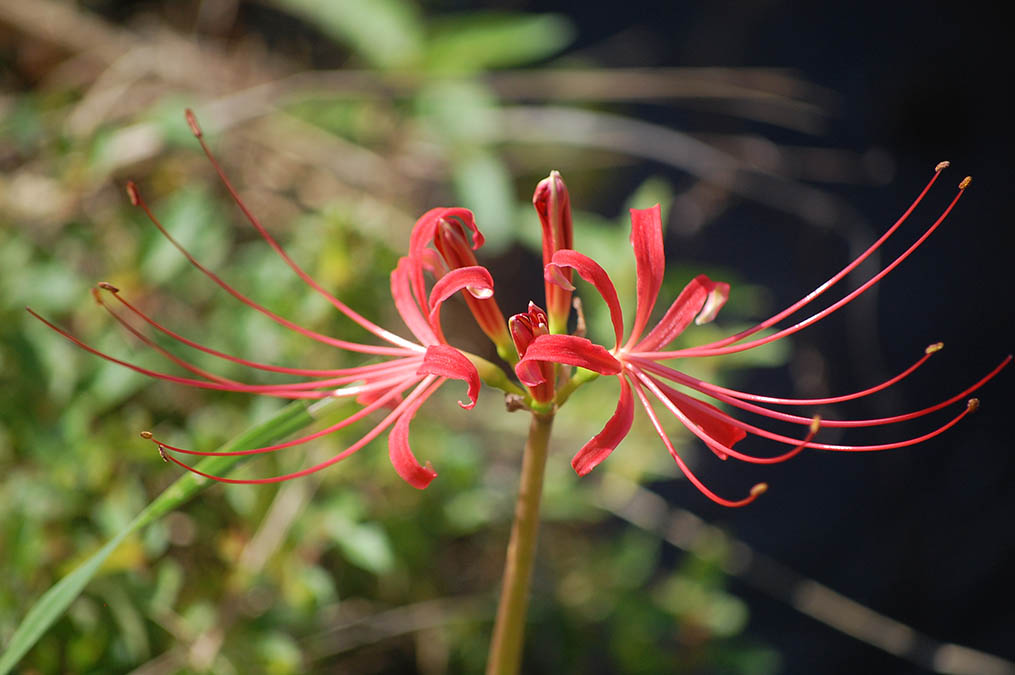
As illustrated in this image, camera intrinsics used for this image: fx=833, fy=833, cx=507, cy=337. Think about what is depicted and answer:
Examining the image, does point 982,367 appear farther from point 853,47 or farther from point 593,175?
point 593,175

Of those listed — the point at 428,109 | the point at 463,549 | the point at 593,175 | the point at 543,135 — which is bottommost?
the point at 463,549

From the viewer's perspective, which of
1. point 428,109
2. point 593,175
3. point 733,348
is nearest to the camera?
point 733,348

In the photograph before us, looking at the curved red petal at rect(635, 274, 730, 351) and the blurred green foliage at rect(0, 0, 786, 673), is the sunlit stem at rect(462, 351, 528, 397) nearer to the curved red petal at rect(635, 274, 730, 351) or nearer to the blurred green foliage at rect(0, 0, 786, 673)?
the curved red petal at rect(635, 274, 730, 351)

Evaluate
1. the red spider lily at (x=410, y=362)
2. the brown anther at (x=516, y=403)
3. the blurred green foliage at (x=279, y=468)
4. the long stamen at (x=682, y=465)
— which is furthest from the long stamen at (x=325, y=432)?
the blurred green foliage at (x=279, y=468)

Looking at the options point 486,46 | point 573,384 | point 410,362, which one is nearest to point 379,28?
point 486,46

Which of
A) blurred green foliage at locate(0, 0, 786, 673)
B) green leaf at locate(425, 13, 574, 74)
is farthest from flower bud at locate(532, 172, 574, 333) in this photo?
green leaf at locate(425, 13, 574, 74)

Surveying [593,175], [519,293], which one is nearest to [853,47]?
[593,175]

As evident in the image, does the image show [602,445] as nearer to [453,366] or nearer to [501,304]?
[453,366]

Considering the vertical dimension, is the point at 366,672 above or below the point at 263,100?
below
